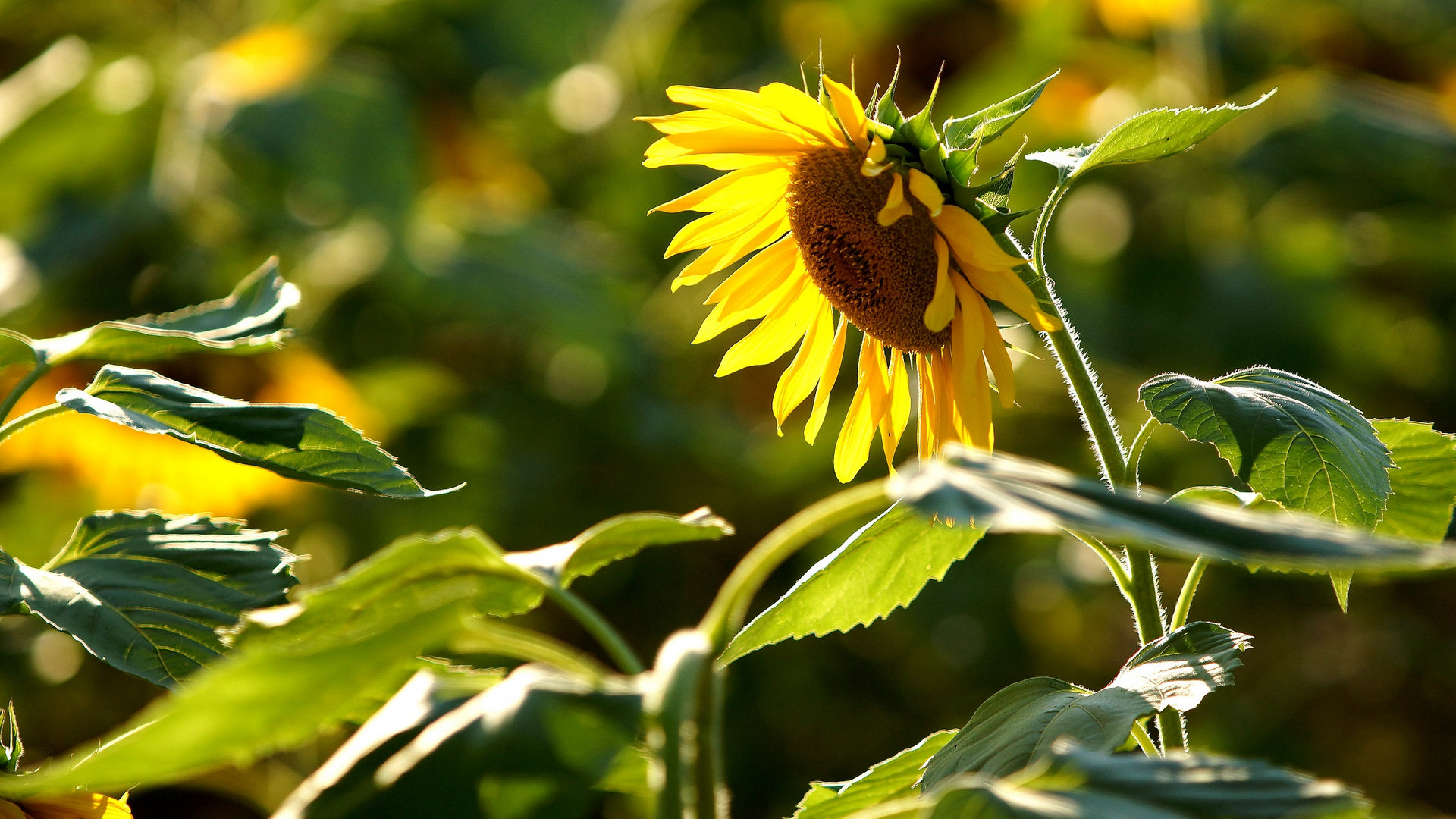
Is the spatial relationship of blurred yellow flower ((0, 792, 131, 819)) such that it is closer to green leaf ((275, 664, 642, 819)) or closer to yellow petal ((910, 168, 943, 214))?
green leaf ((275, 664, 642, 819))

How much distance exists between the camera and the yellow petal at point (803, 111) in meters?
0.51

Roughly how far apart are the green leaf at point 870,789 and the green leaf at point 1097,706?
0.09 ft

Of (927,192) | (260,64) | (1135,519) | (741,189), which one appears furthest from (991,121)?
(260,64)

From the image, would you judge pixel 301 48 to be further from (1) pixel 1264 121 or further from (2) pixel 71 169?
(1) pixel 1264 121

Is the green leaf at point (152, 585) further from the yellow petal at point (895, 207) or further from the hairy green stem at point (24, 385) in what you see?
the yellow petal at point (895, 207)

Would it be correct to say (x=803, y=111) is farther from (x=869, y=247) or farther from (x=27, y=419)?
(x=27, y=419)

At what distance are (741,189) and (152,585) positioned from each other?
29 cm

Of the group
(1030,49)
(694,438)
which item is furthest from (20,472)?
(1030,49)

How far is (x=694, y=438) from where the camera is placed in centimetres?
204

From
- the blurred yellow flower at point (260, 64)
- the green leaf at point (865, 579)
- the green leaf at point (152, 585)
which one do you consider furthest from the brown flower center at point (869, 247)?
the blurred yellow flower at point (260, 64)

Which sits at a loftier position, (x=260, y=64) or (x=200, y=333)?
(x=260, y=64)

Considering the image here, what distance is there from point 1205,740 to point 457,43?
69.2 inches

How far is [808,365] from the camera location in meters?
0.60

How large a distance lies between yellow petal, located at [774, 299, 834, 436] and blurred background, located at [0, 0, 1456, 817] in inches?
44.6
